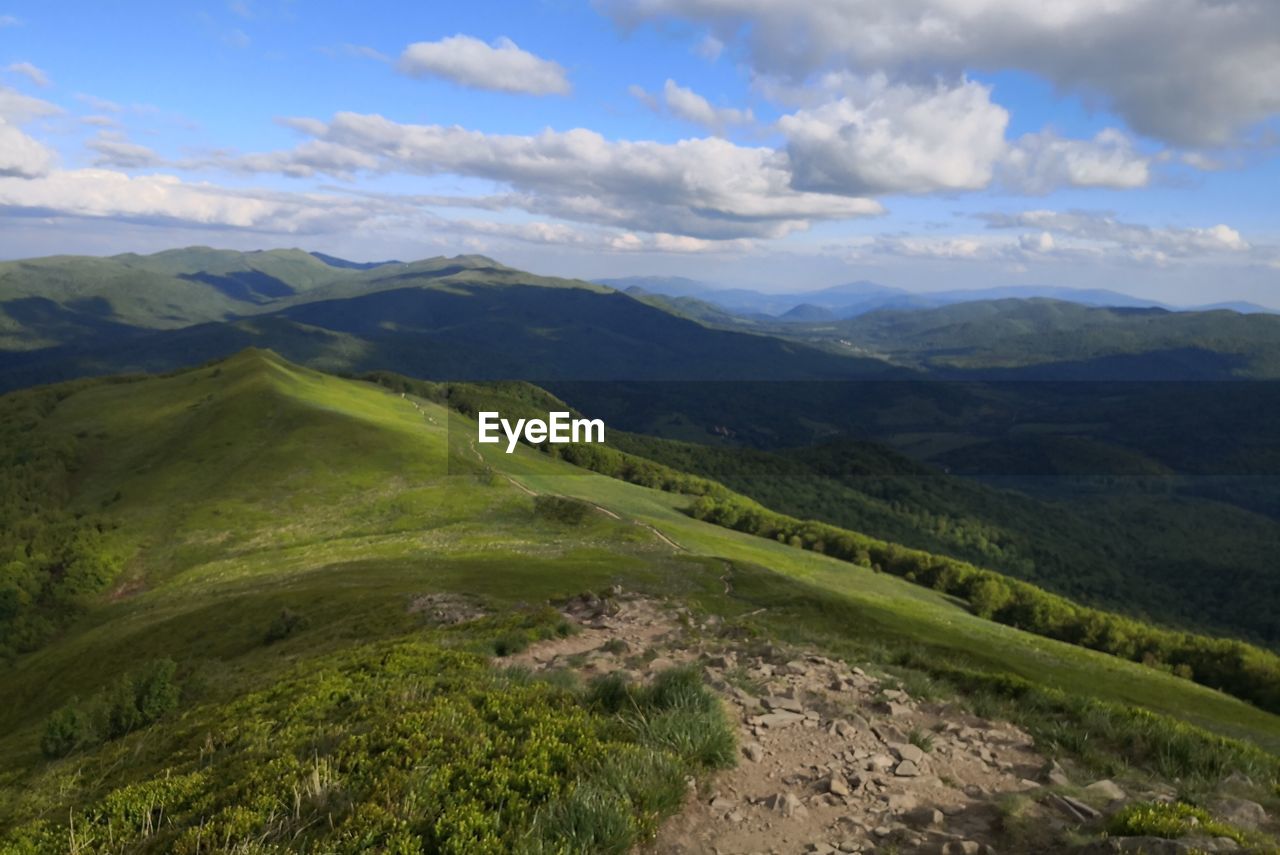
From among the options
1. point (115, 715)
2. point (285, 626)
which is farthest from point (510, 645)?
point (285, 626)

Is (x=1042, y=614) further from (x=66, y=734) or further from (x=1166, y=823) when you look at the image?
(x=66, y=734)

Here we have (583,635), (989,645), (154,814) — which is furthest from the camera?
(989,645)

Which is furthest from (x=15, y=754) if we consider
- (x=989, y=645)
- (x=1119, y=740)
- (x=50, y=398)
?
(x=50, y=398)

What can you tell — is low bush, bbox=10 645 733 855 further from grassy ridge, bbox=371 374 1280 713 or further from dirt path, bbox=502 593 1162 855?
grassy ridge, bbox=371 374 1280 713

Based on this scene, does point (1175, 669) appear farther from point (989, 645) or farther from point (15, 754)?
point (15, 754)

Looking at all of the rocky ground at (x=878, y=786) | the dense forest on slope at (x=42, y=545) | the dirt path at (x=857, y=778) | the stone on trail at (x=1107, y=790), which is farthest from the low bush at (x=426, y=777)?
the dense forest on slope at (x=42, y=545)

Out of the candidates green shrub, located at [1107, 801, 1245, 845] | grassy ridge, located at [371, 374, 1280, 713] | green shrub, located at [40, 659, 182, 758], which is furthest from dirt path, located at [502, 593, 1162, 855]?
grassy ridge, located at [371, 374, 1280, 713]
